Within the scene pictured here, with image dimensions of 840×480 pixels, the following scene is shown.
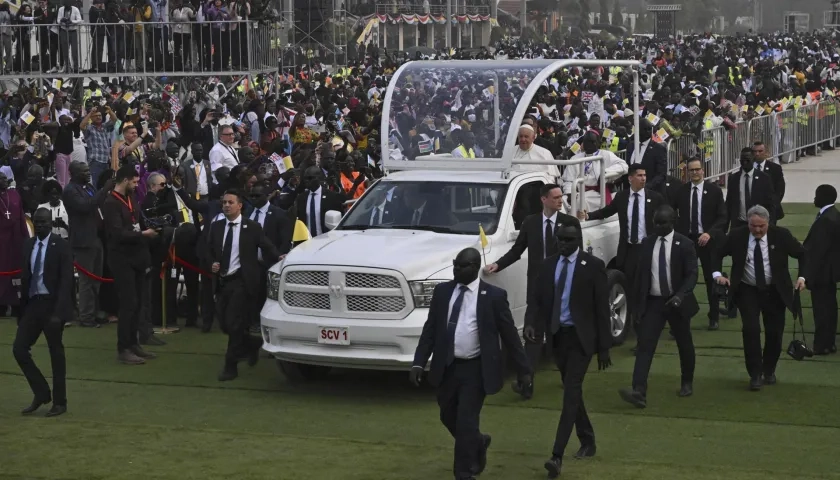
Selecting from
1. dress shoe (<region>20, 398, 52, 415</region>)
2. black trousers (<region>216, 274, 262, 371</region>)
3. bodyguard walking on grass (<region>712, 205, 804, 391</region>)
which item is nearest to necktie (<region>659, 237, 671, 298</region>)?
bodyguard walking on grass (<region>712, 205, 804, 391</region>)

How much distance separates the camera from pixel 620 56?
62.8 metres

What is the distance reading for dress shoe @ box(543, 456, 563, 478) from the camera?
31.4 ft

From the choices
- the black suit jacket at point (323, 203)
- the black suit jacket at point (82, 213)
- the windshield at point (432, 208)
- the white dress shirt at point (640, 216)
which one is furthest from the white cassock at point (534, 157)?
the black suit jacket at point (82, 213)

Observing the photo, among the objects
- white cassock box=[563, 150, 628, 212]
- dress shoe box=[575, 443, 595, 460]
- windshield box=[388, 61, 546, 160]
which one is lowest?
dress shoe box=[575, 443, 595, 460]

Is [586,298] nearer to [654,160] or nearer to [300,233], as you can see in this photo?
[300,233]

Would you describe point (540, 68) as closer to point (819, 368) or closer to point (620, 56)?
point (819, 368)

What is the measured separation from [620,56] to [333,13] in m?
13.8

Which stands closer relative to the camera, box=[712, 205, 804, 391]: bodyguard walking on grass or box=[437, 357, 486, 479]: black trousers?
box=[437, 357, 486, 479]: black trousers

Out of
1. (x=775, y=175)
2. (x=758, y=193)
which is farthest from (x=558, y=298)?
→ (x=775, y=175)

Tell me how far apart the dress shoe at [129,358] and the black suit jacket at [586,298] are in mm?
4965

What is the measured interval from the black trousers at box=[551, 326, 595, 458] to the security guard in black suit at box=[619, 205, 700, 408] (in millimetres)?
1467

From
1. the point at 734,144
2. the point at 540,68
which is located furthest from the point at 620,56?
the point at 540,68

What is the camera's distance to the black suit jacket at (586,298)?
1020 centimetres

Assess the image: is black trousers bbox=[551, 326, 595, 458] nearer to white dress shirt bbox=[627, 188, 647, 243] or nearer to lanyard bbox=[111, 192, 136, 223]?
white dress shirt bbox=[627, 188, 647, 243]
